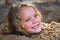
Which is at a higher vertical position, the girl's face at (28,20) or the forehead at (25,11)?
the forehead at (25,11)

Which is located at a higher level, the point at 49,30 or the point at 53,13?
the point at 49,30

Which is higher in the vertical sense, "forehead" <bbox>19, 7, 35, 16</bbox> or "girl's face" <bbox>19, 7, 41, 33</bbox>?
"forehead" <bbox>19, 7, 35, 16</bbox>

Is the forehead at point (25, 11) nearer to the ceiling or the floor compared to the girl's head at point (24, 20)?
nearer to the ceiling

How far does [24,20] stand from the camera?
1.00 meters

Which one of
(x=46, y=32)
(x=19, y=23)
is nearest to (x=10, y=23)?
(x=19, y=23)

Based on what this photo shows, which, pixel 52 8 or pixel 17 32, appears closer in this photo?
pixel 17 32

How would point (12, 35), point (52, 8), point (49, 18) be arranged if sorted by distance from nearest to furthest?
point (12, 35) < point (49, 18) < point (52, 8)

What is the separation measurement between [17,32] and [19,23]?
0.05m

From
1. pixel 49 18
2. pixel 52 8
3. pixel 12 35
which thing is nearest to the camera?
pixel 12 35

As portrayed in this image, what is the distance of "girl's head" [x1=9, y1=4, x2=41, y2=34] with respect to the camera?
1.00 m

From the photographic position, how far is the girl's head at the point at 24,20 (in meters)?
1.00

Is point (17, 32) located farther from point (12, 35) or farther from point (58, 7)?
point (58, 7)

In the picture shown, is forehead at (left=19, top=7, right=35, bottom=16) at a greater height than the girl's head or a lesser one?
greater

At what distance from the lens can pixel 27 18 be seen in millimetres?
1002
